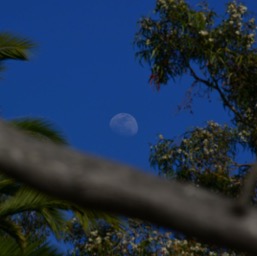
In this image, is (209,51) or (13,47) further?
(209,51)

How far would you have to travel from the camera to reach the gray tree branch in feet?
3.53

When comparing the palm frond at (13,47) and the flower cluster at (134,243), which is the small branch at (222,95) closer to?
the flower cluster at (134,243)

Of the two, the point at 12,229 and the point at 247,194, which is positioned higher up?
the point at 12,229

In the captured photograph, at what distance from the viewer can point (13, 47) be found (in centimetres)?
1254

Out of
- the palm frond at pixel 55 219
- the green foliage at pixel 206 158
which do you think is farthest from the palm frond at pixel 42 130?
the green foliage at pixel 206 158

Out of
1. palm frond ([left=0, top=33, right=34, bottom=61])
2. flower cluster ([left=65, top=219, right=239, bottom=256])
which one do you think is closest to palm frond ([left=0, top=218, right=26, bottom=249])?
palm frond ([left=0, top=33, right=34, bottom=61])

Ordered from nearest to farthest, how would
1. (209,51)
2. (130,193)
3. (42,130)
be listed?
1. (130,193)
2. (42,130)
3. (209,51)

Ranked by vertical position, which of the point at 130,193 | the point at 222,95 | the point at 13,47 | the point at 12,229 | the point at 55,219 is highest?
the point at 222,95

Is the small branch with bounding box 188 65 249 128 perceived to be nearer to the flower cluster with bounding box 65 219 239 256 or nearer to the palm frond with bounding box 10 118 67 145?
the flower cluster with bounding box 65 219 239 256

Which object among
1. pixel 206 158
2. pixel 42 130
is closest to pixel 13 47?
pixel 42 130

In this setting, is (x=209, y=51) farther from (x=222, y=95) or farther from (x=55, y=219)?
(x=55, y=219)

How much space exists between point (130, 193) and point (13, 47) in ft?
38.3

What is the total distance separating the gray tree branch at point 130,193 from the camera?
3.53 feet

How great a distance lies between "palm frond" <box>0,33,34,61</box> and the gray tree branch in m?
11.5
